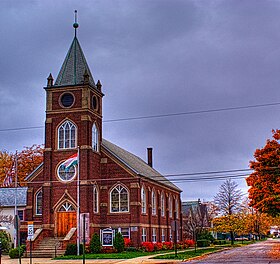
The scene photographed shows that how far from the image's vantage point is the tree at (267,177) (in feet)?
140

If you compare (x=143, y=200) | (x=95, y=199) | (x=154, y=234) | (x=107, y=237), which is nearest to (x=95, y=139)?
(x=95, y=199)

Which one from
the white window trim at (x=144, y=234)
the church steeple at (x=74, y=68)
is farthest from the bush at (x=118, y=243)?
the church steeple at (x=74, y=68)

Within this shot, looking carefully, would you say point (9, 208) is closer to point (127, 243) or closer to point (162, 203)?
point (162, 203)

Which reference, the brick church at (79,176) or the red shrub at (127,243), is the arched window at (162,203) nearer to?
the brick church at (79,176)

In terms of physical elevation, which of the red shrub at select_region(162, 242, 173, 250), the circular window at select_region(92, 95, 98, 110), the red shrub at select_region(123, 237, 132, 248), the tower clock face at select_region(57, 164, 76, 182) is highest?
the circular window at select_region(92, 95, 98, 110)

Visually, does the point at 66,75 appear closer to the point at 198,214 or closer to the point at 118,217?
the point at 118,217

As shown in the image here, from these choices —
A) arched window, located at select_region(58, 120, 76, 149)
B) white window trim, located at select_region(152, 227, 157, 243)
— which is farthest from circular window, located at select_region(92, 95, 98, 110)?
white window trim, located at select_region(152, 227, 157, 243)

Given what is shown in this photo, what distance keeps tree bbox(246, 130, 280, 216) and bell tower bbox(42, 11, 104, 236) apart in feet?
47.3

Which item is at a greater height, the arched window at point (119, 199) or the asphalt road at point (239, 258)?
the arched window at point (119, 199)

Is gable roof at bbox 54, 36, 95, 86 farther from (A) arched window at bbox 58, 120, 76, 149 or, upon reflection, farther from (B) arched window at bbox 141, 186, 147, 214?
(B) arched window at bbox 141, 186, 147, 214

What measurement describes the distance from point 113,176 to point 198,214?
2037 inches

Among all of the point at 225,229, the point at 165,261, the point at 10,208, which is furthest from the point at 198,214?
the point at 165,261

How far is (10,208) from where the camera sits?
188 feet

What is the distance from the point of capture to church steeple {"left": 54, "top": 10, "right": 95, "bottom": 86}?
49.5 metres
